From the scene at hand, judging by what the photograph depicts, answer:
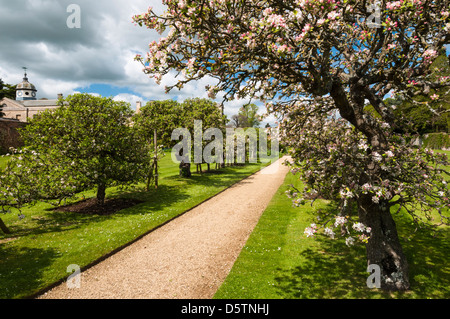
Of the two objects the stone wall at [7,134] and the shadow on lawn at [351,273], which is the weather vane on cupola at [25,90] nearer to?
the stone wall at [7,134]

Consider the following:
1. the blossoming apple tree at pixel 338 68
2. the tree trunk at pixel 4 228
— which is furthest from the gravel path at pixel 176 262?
the tree trunk at pixel 4 228

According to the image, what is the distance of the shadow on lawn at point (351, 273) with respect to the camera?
24.0 feet

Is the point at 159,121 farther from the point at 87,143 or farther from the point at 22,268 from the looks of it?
the point at 22,268

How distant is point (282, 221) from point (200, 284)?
6.94 m

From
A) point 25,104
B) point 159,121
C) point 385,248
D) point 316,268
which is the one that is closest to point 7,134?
point 159,121

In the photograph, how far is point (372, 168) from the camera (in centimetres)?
716

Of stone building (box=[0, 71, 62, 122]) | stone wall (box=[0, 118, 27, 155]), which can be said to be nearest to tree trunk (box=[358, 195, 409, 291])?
stone wall (box=[0, 118, 27, 155])

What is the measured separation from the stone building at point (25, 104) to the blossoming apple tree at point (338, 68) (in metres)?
75.2

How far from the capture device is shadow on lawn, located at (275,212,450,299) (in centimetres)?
732

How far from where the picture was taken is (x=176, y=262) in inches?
377

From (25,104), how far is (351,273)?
392 ft

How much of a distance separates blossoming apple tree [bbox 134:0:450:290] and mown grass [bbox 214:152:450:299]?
917mm

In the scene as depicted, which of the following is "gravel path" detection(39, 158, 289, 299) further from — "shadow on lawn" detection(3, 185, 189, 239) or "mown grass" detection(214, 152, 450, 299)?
"shadow on lawn" detection(3, 185, 189, 239)
